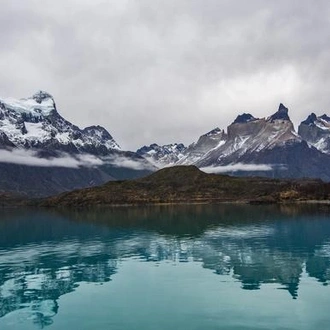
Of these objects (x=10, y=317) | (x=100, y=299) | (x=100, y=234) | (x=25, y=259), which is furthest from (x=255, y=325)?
(x=100, y=234)

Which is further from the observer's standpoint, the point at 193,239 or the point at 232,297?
the point at 193,239

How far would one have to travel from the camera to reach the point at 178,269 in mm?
91125

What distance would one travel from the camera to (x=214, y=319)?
57.1 m

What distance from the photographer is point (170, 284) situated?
7725 centimetres

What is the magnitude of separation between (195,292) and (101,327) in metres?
19.7

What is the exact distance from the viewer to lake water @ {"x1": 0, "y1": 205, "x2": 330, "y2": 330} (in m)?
57.9

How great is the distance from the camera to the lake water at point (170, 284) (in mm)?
57875

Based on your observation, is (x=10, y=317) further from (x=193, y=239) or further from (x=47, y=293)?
(x=193, y=239)

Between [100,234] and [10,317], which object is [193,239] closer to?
[100,234]

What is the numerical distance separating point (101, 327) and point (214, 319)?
1345 cm

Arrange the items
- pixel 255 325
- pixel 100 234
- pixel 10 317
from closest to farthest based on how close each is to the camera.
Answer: pixel 255 325 → pixel 10 317 → pixel 100 234

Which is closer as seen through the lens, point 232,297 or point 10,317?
point 10,317

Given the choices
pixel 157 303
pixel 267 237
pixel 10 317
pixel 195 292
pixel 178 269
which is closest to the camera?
pixel 10 317

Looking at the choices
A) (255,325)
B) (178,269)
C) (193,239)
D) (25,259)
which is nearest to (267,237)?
(193,239)
